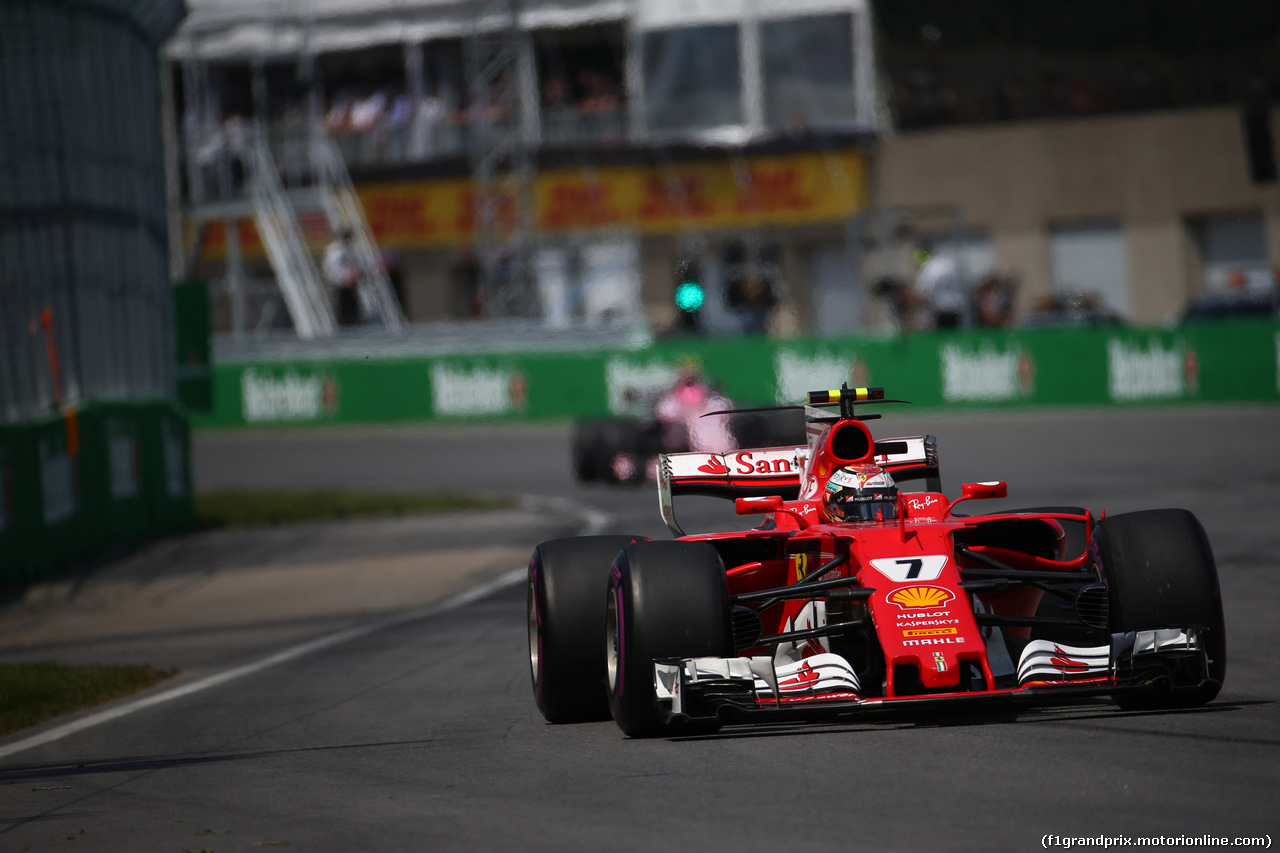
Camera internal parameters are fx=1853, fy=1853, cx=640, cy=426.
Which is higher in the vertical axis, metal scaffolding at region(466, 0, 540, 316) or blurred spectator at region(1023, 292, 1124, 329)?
metal scaffolding at region(466, 0, 540, 316)

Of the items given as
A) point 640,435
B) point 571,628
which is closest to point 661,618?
point 571,628

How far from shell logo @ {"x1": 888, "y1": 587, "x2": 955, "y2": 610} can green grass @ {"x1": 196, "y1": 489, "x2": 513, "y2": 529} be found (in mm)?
12774

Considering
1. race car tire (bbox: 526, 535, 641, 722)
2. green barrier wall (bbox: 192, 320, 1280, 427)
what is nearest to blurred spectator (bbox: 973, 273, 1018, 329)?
green barrier wall (bbox: 192, 320, 1280, 427)

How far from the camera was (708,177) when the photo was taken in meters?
39.5

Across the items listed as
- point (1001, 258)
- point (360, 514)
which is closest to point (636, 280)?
point (1001, 258)

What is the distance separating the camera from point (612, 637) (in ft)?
23.2

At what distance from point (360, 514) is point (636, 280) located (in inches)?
839

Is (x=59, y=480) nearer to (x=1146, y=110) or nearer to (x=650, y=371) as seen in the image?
(x=650, y=371)

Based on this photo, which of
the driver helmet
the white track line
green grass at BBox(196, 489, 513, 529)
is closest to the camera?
the driver helmet

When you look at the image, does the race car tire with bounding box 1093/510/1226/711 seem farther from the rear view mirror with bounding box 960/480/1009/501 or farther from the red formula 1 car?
the rear view mirror with bounding box 960/480/1009/501

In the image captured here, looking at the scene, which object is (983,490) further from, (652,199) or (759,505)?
(652,199)

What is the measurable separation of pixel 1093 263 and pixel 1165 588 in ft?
107

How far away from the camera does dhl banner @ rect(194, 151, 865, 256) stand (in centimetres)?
3869

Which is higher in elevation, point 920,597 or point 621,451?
point 920,597
